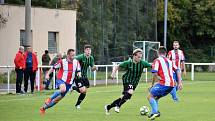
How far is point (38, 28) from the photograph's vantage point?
43531mm

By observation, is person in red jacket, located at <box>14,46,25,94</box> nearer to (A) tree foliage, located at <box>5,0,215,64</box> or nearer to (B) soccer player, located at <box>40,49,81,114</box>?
(B) soccer player, located at <box>40,49,81,114</box>

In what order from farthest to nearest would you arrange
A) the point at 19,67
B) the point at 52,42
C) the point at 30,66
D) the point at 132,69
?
the point at 52,42 → the point at 30,66 → the point at 19,67 → the point at 132,69

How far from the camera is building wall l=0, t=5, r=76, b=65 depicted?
4119 centimetres

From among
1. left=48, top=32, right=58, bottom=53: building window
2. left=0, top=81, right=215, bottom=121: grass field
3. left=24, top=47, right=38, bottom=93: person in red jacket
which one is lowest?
left=0, top=81, right=215, bottom=121: grass field

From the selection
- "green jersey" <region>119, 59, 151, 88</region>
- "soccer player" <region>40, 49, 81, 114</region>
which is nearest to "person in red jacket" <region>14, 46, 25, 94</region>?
"soccer player" <region>40, 49, 81, 114</region>

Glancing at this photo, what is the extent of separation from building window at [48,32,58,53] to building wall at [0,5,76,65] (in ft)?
1.06

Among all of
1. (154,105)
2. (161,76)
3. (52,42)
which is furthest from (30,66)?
(52,42)

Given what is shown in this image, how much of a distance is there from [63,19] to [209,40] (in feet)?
88.7

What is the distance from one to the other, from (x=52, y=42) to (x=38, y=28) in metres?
2.20

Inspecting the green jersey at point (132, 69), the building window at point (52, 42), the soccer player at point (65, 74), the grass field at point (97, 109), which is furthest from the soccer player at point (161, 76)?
the building window at point (52, 42)

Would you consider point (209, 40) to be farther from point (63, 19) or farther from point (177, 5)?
point (63, 19)

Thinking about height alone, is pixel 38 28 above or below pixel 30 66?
above

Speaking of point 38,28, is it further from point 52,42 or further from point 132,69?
point 132,69

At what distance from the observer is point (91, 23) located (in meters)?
45.9
